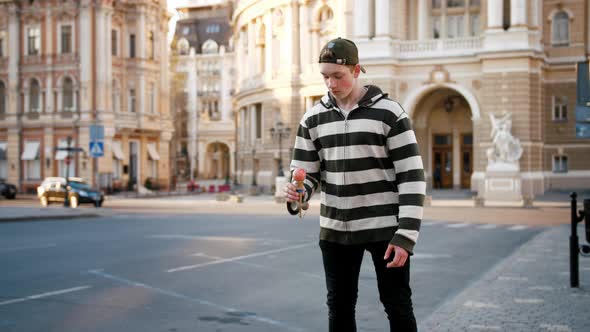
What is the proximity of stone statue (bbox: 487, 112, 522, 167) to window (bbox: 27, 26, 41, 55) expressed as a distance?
34121 millimetres

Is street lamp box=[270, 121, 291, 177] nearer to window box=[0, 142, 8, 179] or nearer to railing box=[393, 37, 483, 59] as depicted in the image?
railing box=[393, 37, 483, 59]

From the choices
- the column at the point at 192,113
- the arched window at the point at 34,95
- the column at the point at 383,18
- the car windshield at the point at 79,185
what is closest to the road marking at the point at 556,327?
the car windshield at the point at 79,185

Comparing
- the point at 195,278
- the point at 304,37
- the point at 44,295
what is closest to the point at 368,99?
the point at 44,295

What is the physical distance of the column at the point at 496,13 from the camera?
1684 inches

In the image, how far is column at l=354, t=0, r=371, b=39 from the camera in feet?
151

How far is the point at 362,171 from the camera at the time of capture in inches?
178

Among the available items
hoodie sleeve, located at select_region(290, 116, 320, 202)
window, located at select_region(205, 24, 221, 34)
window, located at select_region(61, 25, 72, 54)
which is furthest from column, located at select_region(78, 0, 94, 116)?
window, located at select_region(205, 24, 221, 34)

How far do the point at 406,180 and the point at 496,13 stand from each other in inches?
1612

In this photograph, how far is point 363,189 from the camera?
4.54 meters

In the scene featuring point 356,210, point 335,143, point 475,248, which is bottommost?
point 475,248

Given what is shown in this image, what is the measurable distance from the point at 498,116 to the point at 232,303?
35922 mm

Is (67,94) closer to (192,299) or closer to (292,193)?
(192,299)

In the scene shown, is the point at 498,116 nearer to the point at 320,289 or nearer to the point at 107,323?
the point at 320,289

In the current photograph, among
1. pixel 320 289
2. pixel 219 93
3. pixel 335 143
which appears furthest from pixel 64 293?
pixel 219 93
